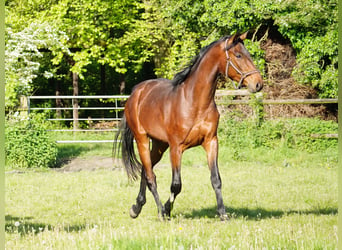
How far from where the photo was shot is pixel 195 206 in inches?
306

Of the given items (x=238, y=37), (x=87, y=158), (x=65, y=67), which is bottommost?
(x=87, y=158)

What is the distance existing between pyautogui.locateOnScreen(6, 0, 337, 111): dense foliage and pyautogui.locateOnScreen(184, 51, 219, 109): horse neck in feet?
32.2

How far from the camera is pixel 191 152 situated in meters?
15.0

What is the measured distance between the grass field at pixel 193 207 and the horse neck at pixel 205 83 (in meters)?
1.32

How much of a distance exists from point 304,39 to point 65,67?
13.8 metres

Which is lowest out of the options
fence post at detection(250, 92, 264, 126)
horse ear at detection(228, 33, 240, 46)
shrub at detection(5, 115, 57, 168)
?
shrub at detection(5, 115, 57, 168)

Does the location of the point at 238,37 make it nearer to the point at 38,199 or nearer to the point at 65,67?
the point at 38,199

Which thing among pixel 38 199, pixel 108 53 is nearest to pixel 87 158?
pixel 38 199

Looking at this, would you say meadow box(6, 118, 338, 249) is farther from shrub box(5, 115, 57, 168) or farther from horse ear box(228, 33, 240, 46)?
horse ear box(228, 33, 240, 46)

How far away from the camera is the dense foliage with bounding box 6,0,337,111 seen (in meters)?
16.4

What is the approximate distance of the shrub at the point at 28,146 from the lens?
1321cm

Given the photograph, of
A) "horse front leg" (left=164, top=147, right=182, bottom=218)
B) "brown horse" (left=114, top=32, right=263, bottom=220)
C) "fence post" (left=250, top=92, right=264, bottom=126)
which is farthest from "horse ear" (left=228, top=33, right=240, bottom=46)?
"fence post" (left=250, top=92, right=264, bottom=126)

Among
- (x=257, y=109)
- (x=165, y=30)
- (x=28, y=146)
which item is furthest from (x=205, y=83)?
(x=165, y=30)

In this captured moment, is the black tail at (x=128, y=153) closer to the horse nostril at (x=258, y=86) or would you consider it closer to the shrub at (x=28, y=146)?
the horse nostril at (x=258, y=86)
